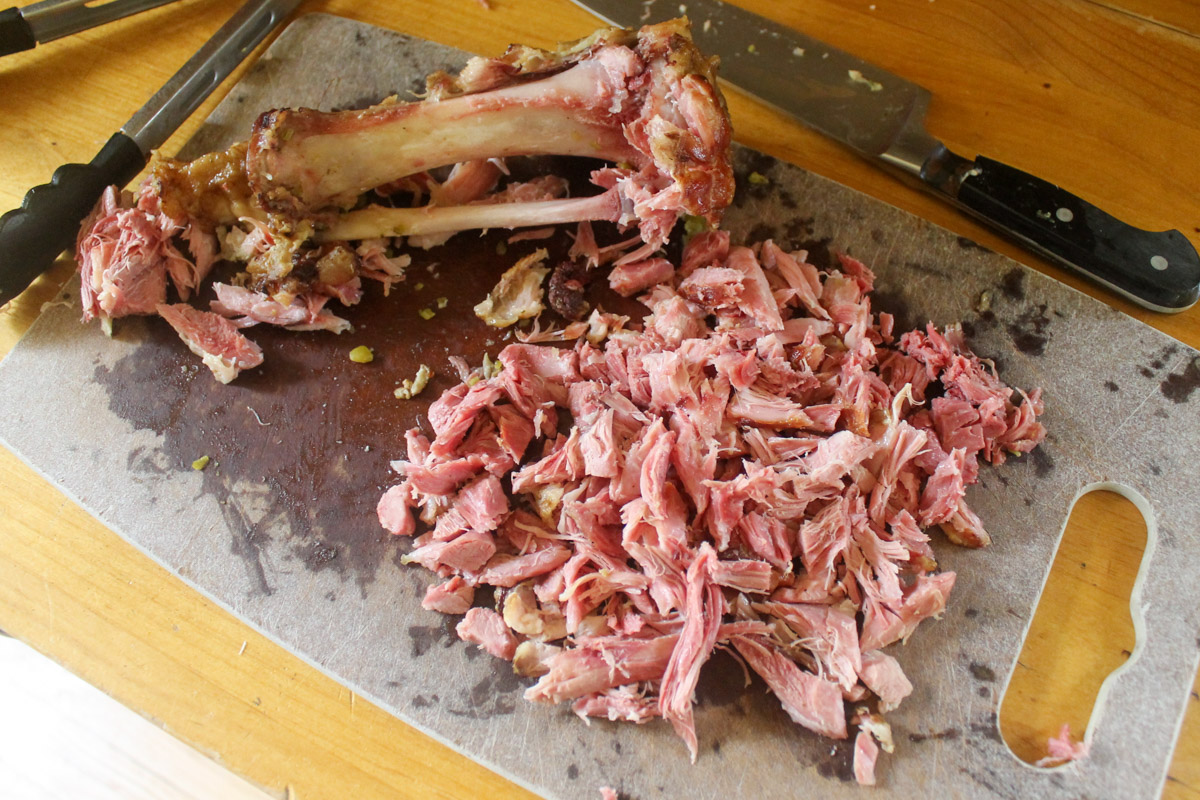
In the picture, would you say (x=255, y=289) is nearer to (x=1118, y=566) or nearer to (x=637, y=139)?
(x=637, y=139)

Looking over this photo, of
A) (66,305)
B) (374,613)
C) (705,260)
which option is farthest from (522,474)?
(66,305)

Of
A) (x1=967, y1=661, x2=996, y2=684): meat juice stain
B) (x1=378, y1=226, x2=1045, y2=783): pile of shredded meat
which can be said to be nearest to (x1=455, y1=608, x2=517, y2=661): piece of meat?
(x1=378, y1=226, x2=1045, y2=783): pile of shredded meat

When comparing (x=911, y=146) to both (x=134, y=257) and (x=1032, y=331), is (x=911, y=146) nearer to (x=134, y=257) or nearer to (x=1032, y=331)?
(x=1032, y=331)

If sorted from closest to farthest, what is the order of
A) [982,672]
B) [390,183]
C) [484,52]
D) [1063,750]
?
[1063,750] < [982,672] < [390,183] < [484,52]

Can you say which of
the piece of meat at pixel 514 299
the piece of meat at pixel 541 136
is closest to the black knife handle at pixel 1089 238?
the piece of meat at pixel 541 136

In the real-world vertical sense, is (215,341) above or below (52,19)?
below

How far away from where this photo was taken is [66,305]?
2.43 m

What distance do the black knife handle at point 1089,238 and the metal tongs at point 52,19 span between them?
3047mm

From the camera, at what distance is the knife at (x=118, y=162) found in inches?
92.5

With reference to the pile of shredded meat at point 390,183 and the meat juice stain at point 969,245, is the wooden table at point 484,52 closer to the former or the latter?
the meat juice stain at point 969,245

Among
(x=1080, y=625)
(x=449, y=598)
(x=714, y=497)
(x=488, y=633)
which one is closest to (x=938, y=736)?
(x=1080, y=625)

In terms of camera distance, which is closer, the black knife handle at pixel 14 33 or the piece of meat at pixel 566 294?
the piece of meat at pixel 566 294

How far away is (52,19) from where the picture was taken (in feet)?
9.15

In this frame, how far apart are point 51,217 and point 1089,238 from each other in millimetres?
3128
